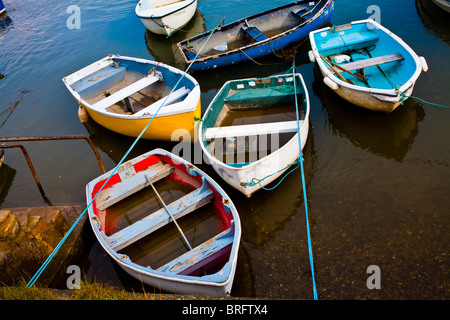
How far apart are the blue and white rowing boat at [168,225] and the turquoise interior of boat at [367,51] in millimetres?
5199

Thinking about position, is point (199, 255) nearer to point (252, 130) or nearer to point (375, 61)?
point (252, 130)

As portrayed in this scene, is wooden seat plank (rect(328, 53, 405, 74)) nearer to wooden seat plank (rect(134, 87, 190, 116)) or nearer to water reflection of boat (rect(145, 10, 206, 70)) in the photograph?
wooden seat plank (rect(134, 87, 190, 116))

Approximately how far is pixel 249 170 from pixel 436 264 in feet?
11.1

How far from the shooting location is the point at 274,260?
5625 mm

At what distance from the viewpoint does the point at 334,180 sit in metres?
6.76

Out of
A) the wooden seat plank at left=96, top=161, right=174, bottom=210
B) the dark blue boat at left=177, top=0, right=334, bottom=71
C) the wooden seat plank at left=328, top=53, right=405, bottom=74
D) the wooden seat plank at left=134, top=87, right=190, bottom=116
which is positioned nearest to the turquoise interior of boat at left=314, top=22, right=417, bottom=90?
the wooden seat plank at left=328, top=53, right=405, bottom=74

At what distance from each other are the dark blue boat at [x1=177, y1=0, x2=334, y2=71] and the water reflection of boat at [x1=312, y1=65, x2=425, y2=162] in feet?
10.8

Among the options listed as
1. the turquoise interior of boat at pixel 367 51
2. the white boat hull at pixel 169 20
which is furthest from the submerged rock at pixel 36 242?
the white boat hull at pixel 169 20

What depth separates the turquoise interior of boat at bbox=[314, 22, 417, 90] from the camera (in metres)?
7.84

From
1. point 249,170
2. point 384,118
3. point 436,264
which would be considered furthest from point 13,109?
point 436,264

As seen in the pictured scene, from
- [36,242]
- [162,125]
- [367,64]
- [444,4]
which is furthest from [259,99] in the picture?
[444,4]

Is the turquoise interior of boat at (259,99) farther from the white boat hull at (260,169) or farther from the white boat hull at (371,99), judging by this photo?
the white boat hull at (260,169)
